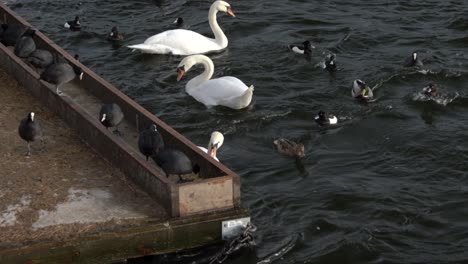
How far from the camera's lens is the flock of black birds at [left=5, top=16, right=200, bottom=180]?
13.7m

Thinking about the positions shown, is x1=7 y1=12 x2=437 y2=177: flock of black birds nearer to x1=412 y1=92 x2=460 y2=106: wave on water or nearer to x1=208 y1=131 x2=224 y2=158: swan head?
x1=412 y1=92 x2=460 y2=106: wave on water

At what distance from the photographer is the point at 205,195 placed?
13203mm

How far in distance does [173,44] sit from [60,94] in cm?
634

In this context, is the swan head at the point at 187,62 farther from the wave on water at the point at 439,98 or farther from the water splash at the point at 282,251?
the water splash at the point at 282,251

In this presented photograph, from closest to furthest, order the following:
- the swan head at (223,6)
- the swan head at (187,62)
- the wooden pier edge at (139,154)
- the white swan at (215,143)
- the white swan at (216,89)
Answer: the wooden pier edge at (139,154)
the white swan at (215,143)
the white swan at (216,89)
the swan head at (187,62)
the swan head at (223,6)

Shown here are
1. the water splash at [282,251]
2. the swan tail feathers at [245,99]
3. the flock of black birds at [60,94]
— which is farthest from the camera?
the swan tail feathers at [245,99]

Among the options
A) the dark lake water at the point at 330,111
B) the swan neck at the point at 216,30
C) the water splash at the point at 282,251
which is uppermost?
the swan neck at the point at 216,30

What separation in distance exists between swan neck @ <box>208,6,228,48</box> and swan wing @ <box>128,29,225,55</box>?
1.68 feet

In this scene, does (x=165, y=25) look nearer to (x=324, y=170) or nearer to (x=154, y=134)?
(x=324, y=170)

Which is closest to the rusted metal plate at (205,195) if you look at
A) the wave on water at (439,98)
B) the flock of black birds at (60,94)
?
the flock of black birds at (60,94)

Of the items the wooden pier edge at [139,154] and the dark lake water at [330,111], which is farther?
the dark lake water at [330,111]

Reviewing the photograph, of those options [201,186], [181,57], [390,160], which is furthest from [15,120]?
[181,57]

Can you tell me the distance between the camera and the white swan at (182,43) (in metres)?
22.7

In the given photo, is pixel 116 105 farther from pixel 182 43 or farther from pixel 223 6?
pixel 223 6
